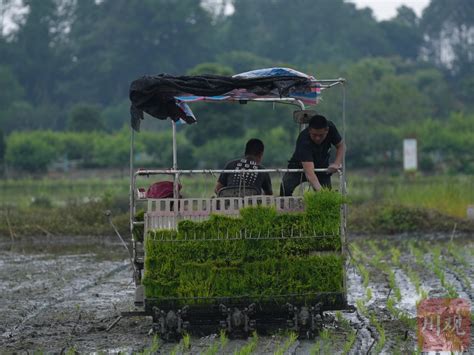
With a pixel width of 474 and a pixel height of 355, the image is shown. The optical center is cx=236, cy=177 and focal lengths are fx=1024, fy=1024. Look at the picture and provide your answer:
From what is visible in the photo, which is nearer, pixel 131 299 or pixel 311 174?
pixel 311 174

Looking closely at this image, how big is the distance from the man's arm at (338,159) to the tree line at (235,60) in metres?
42.3

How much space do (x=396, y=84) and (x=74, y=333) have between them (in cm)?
Answer: 5391

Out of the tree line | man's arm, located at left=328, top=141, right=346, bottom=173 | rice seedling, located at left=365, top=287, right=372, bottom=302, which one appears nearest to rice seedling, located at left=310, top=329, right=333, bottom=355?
man's arm, located at left=328, top=141, right=346, bottom=173

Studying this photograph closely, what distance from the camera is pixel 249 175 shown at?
1042cm

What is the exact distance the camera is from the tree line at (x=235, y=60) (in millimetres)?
59000

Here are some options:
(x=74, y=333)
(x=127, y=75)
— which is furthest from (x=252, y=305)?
(x=127, y=75)

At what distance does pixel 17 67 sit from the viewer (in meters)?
85.8

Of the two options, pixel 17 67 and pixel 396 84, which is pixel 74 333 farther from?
pixel 17 67

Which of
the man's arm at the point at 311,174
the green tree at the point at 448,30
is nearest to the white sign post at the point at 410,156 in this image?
the man's arm at the point at 311,174

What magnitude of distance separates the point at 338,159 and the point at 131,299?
389 cm

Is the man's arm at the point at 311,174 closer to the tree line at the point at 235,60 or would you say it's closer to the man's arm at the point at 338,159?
the man's arm at the point at 338,159

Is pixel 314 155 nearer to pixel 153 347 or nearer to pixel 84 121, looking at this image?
pixel 153 347

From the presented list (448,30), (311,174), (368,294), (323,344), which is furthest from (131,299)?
(448,30)

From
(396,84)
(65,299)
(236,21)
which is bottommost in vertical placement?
(65,299)
